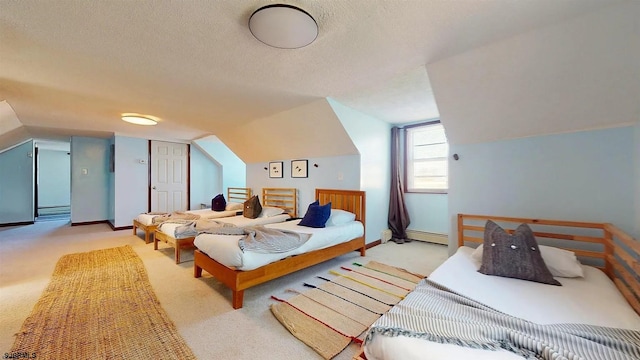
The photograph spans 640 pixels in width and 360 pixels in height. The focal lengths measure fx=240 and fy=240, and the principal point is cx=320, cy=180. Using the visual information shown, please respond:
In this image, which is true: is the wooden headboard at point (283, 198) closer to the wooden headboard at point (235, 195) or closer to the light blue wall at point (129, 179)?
the wooden headboard at point (235, 195)

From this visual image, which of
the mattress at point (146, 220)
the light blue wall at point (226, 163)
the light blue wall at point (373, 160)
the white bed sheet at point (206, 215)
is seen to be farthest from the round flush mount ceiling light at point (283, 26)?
the light blue wall at point (226, 163)

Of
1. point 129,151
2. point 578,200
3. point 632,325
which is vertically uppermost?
point 129,151

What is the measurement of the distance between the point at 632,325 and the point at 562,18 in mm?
1997

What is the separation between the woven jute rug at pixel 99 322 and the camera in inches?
66.2

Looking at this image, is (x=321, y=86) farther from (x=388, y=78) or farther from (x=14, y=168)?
(x=14, y=168)

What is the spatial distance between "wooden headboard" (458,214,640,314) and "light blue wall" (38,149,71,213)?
42.0ft

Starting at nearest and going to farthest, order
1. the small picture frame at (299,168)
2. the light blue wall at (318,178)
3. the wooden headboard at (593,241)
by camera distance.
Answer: the wooden headboard at (593,241), the light blue wall at (318,178), the small picture frame at (299,168)

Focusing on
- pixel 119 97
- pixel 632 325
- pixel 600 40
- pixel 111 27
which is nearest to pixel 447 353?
pixel 632 325

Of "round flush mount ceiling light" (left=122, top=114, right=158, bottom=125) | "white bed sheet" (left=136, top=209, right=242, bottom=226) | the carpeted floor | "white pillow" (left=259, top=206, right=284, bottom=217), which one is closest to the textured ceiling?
"round flush mount ceiling light" (left=122, top=114, right=158, bottom=125)

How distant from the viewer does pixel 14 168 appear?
254 inches

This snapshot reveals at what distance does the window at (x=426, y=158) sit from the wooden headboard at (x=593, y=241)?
1716mm

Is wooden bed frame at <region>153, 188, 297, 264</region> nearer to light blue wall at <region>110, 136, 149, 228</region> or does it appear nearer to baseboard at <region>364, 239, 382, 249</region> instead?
baseboard at <region>364, 239, 382, 249</region>

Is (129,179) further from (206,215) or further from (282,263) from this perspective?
(282,263)

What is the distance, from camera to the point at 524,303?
1.55 m
